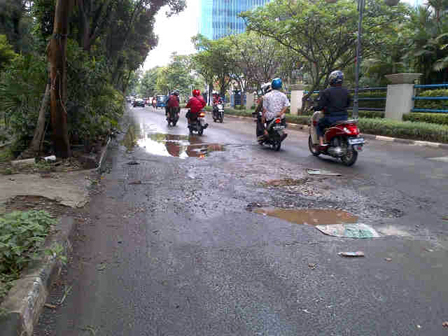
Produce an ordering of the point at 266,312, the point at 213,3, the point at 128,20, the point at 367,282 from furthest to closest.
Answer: the point at 213,3 → the point at 128,20 → the point at 367,282 → the point at 266,312

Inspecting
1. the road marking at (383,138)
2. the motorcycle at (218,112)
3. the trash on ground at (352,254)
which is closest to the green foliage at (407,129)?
the road marking at (383,138)

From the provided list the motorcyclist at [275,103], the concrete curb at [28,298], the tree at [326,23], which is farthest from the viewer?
the tree at [326,23]

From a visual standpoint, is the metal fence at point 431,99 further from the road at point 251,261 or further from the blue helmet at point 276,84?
the road at point 251,261

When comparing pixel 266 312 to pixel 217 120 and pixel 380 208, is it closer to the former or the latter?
pixel 380 208

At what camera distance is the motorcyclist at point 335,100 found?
307 inches

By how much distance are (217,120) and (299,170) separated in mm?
14967

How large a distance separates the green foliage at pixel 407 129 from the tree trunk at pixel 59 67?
9.91 meters

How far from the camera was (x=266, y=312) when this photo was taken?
2.48m

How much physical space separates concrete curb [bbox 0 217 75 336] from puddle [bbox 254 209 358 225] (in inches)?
95.7

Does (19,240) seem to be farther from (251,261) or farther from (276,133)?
(276,133)

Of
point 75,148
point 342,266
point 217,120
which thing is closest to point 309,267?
point 342,266

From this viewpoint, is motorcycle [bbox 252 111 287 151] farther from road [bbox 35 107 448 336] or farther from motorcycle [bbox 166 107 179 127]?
motorcycle [bbox 166 107 179 127]

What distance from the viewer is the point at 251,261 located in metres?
3.24

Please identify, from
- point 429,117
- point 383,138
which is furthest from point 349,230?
point 429,117
